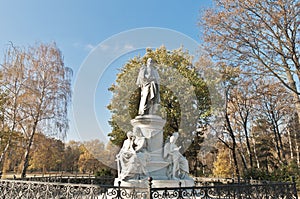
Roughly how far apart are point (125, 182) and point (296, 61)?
896cm

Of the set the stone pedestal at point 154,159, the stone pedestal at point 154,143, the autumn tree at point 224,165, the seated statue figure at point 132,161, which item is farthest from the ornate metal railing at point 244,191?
the autumn tree at point 224,165

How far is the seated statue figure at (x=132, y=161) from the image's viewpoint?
855 centimetres

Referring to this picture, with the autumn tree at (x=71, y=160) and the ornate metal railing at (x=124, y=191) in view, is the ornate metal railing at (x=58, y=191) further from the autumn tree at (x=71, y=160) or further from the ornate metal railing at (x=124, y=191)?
the autumn tree at (x=71, y=160)

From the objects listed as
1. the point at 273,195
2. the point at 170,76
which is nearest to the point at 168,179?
the point at 273,195

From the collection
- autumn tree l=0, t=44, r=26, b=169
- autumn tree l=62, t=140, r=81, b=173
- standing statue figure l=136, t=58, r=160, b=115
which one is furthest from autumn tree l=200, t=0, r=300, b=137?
autumn tree l=62, t=140, r=81, b=173

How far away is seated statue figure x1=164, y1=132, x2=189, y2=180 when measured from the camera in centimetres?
921

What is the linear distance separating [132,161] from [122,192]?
2.74 m

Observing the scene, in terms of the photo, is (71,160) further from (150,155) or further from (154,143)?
(150,155)

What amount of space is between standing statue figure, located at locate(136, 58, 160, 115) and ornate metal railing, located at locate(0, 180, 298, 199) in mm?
4064

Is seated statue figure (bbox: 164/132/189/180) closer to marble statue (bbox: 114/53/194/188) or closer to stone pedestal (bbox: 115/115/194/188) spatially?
marble statue (bbox: 114/53/194/188)

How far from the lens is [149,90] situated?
10711 mm

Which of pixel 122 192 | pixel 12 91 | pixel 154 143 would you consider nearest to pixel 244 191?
pixel 122 192

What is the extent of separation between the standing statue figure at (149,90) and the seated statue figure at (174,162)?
1.71 m

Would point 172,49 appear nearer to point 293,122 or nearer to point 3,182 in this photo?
point 293,122
